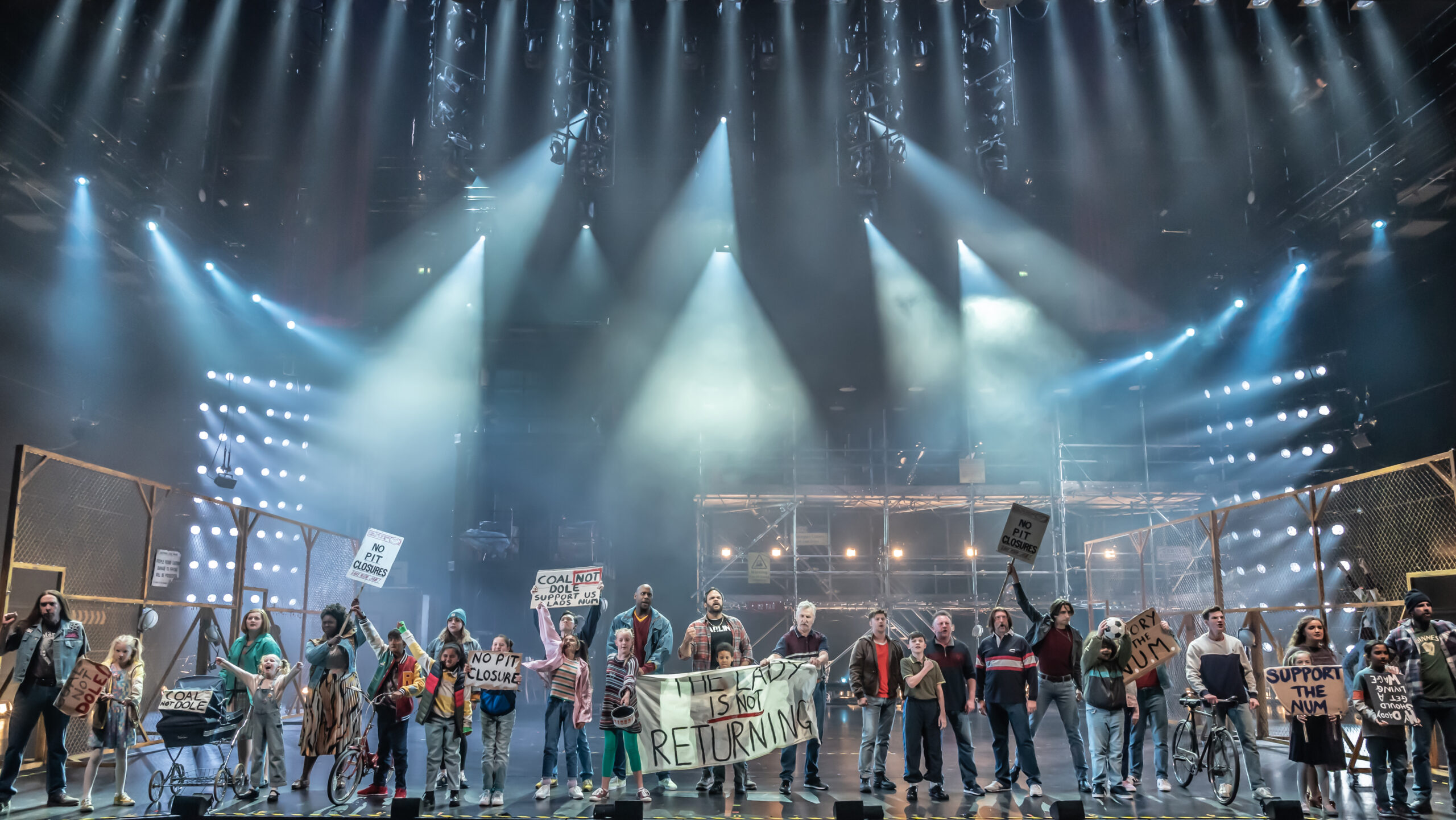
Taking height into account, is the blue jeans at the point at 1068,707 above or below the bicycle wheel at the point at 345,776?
above

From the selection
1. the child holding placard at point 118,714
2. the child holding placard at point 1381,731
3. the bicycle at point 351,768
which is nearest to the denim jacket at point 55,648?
the child holding placard at point 118,714

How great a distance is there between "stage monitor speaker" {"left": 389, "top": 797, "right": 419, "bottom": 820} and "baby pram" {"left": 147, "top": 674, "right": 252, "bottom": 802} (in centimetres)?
203

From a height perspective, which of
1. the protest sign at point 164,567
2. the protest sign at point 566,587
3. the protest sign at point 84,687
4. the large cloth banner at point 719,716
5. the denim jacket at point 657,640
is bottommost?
the large cloth banner at point 719,716

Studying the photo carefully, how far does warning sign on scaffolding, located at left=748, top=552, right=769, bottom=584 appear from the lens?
2098 cm

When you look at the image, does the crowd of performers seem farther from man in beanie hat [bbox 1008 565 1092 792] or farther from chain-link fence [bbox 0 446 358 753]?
chain-link fence [bbox 0 446 358 753]

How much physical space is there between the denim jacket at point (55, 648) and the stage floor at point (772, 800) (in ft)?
3.92

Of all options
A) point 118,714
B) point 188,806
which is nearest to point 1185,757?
point 188,806

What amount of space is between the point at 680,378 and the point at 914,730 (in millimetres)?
14677

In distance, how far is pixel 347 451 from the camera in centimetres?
2380

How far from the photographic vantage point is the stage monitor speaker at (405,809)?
738 centimetres

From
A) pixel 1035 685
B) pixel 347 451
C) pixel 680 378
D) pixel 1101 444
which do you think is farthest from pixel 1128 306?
pixel 347 451

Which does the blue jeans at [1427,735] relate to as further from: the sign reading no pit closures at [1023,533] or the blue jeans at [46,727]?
the sign reading no pit closures at [1023,533]

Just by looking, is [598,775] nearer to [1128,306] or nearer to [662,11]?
[662,11]

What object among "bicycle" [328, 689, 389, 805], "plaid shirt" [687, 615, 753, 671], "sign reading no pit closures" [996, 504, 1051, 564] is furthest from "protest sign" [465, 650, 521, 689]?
"sign reading no pit closures" [996, 504, 1051, 564]
